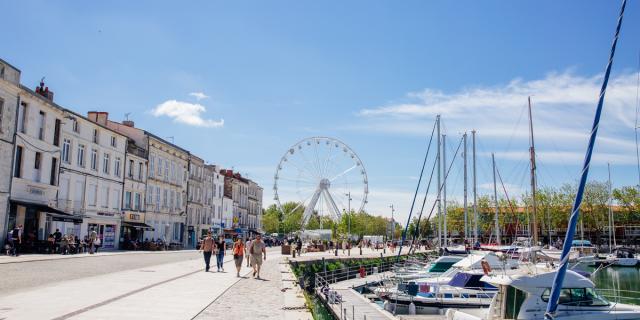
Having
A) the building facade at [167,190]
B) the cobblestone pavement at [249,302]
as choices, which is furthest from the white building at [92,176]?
the cobblestone pavement at [249,302]

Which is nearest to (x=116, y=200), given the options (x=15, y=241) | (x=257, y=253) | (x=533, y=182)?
(x=15, y=241)

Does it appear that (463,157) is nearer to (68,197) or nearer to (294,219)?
(68,197)

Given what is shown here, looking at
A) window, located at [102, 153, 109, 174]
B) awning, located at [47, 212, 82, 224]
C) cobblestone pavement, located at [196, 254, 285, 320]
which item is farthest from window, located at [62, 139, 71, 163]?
cobblestone pavement, located at [196, 254, 285, 320]

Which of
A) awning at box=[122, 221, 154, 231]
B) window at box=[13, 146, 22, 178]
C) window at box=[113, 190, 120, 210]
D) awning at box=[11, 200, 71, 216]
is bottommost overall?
awning at box=[122, 221, 154, 231]

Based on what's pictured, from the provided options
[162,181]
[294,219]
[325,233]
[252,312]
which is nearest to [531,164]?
[252,312]

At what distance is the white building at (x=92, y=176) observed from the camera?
129 ft

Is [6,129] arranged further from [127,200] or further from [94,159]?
[127,200]

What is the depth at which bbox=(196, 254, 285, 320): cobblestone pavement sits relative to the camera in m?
13.0

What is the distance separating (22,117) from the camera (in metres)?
33.1

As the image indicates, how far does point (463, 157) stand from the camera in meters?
54.6

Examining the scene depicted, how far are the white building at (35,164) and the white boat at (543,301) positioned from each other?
1098 inches

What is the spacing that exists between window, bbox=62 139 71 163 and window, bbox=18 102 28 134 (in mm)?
5570

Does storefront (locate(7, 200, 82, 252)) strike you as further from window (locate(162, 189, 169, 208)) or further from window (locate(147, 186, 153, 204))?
window (locate(162, 189, 169, 208))

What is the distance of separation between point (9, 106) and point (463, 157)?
40192 mm
